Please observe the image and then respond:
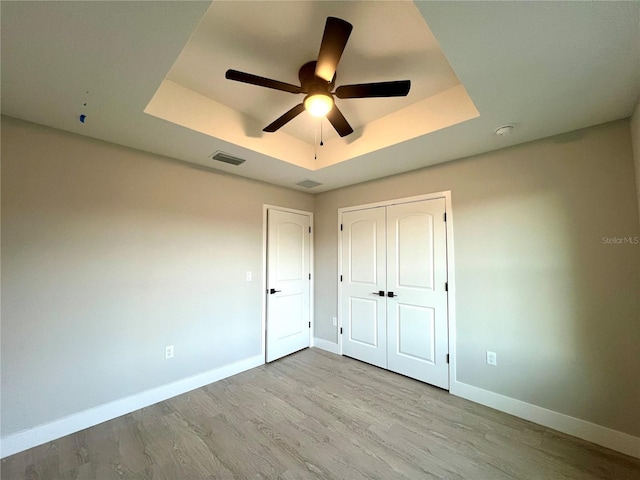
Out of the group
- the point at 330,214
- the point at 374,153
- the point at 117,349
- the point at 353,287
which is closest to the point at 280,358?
the point at 353,287

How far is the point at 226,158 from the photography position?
2.58 metres

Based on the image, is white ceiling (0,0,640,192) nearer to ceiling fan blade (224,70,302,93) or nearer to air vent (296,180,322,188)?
ceiling fan blade (224,70,302,93)

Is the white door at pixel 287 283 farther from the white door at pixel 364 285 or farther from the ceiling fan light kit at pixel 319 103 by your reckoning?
the ceiling fan light kit at pixel 319 103

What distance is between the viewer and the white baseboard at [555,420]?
5.87 ft

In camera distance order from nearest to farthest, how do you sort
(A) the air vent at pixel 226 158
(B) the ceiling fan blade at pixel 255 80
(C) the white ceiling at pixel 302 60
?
(C) the white ceiling at pixel 302 60, (B) the ceiling fan blade at pixel 255 80, (A) the air vent at pixel 226 158

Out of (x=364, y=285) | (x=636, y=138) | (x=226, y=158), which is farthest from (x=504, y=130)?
(x=226, y=158)

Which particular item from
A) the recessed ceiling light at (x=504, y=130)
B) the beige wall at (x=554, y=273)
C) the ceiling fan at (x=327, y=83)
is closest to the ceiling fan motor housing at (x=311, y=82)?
the ceiling fan at (x=327, y=83)

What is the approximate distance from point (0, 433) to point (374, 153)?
358 centimetres

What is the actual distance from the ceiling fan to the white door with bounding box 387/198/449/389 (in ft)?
5.11

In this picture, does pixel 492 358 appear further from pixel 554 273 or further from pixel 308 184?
pixel 308 184

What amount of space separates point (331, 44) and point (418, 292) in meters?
2.47

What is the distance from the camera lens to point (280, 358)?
11.2 feet

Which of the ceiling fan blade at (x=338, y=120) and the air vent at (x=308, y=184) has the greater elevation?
the ceiling fan blade at (x=338, y=120)

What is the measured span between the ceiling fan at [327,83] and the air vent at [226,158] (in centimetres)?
93
